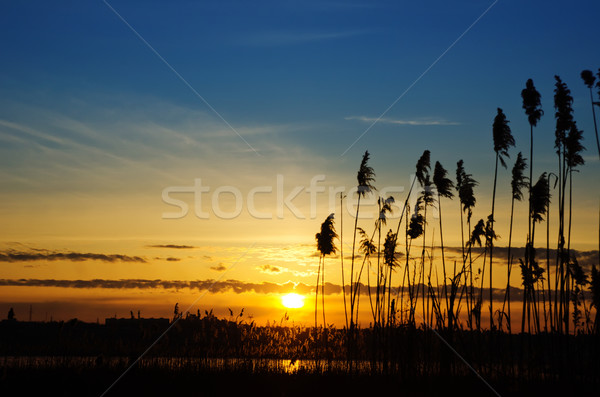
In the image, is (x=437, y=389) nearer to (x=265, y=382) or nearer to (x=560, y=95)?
(x=265, y=382)

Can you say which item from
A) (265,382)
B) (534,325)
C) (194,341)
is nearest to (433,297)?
(534,325)

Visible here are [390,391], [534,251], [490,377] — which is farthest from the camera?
[534,251]

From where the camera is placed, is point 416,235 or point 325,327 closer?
point 416,235

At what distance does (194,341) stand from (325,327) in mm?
5029

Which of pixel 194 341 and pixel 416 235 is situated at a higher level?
pixel 416 235

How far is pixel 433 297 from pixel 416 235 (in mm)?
4357

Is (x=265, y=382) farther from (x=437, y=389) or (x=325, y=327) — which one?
(x=325, y=327)

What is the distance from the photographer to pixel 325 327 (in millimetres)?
21500

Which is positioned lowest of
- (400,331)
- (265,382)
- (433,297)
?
(265,382)

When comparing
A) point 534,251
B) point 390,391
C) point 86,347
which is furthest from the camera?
point 86,347

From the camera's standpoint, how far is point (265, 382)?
51.1 feet

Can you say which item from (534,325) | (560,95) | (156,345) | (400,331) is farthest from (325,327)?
(560,95)

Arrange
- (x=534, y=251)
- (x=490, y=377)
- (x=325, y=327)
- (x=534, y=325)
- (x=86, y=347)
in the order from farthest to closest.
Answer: (x=325, y=327), (x=86, y=347), (x=534, y=251), (x=534, y=325), (x=490, y=377)

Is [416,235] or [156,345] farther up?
[416,235]
